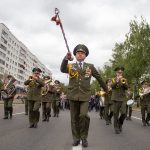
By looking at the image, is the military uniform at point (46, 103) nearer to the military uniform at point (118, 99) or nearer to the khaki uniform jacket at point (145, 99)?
the khaki uniform jacket at point (145, 99)

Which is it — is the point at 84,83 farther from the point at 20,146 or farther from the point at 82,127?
the point at 20,146

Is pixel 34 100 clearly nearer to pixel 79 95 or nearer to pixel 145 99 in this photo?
pixel 79 95

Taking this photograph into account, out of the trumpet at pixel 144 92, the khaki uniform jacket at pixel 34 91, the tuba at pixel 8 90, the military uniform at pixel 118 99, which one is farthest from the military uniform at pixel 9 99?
the military uniform at pixel 118 99

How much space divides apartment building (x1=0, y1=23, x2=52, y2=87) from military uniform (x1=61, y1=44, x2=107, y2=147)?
100735mm

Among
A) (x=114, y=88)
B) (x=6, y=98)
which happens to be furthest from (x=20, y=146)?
(x=6, y=98)

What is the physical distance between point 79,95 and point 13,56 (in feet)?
450

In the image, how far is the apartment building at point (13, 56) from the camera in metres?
124

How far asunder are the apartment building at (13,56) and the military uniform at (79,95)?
100735 mm

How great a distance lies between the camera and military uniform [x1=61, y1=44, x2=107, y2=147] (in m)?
8.55

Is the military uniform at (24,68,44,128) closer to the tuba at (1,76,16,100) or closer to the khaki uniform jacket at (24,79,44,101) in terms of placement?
the khaki uniform jacket at (24,79,44,101)

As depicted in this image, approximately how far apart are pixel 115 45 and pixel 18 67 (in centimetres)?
7736

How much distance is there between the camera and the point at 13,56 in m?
144

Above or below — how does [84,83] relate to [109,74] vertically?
below

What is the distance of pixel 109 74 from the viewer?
277 ft
